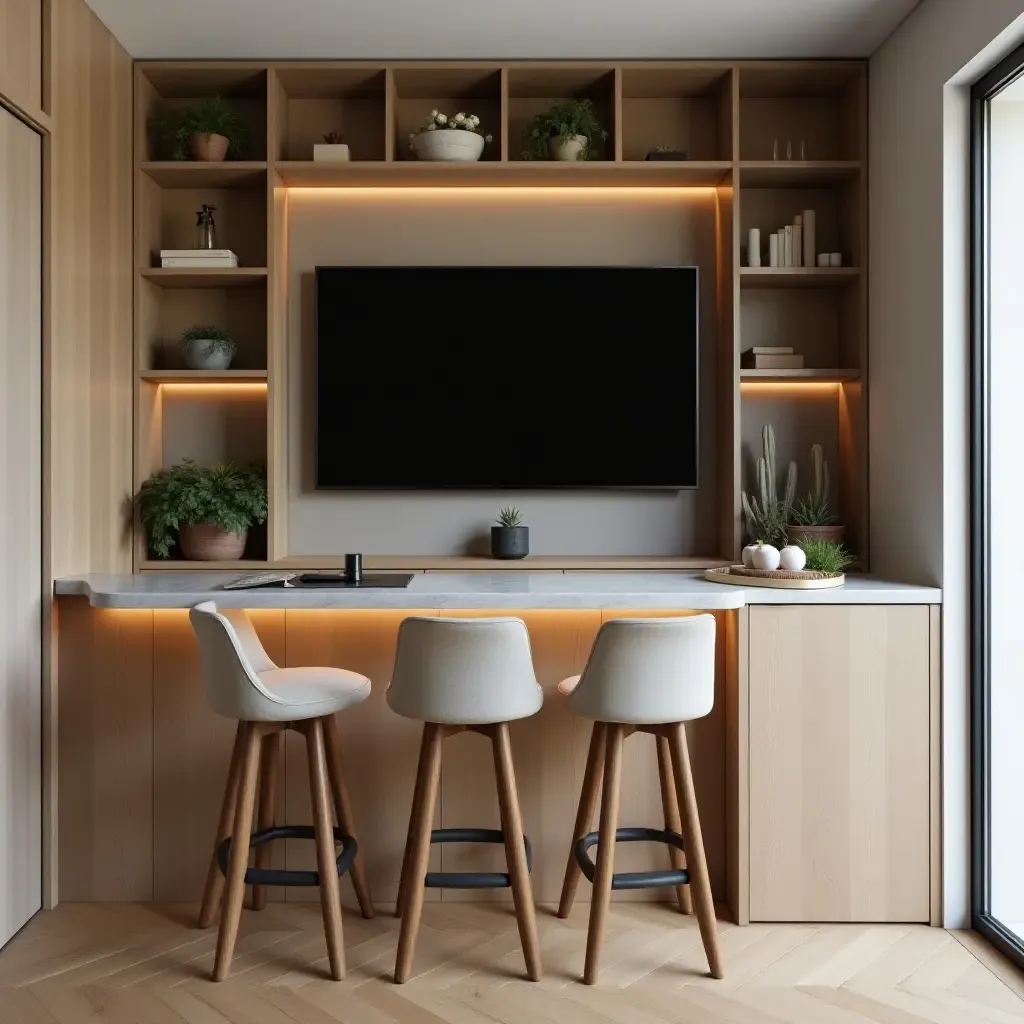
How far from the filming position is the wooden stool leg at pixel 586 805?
2727mm

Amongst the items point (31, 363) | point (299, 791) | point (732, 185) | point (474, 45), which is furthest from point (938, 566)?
point (31, 363)

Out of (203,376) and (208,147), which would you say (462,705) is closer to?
(203,376)

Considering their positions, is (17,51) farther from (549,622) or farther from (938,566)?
(938,566)

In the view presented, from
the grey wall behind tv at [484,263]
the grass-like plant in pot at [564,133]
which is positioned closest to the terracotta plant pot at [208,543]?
the grey wall behind tv at [484,263]

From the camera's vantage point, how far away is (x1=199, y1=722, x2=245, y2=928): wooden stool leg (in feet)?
8.72

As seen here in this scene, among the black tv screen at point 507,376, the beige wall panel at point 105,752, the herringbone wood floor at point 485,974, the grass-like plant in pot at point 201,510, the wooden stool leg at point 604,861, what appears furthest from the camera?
the black tv screen at point 507,376

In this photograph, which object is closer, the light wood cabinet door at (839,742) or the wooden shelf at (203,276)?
the light wood cabinet door at (839,742)

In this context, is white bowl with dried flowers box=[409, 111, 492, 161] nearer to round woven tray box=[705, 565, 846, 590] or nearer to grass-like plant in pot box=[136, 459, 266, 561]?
grass-like plant in pot box=[136, 459, 266, 561]

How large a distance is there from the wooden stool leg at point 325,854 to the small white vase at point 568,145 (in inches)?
82.6

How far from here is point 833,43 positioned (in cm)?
329

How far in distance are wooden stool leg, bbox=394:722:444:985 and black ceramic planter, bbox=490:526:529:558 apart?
101cm

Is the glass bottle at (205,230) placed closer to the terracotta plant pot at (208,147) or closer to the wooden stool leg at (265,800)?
the terracotta plant pot at (208,147)

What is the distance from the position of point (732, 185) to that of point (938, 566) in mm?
1497

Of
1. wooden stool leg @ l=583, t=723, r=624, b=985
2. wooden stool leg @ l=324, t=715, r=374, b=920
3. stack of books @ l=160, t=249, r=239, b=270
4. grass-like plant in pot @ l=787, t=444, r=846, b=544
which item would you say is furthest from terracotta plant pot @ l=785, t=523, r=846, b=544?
stack of books @ l=160, t=249, r=239, b=270
